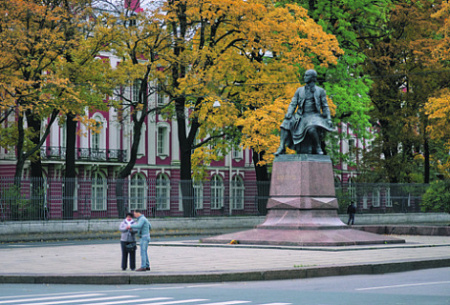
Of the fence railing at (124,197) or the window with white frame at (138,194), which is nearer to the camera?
the fence railing at (124,197)

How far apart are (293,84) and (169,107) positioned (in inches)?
269

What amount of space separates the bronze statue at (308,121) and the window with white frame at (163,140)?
41.9 m

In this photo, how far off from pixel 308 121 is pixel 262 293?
488 inches

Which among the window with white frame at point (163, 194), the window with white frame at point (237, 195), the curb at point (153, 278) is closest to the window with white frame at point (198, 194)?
the window with white frame at point (163, 194)

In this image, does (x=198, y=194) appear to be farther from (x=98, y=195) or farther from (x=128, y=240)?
(x=128, y=240)

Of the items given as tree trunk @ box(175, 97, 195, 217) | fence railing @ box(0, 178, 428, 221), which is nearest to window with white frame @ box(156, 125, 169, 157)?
fence railing @ box(0, 178, 428, 221)

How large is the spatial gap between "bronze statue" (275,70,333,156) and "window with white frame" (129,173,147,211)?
561 inches

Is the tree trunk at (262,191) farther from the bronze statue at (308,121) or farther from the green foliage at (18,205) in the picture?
the bronze statue at (308,121)

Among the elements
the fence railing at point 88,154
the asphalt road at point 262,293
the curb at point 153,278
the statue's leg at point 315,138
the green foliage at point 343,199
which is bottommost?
the asphalt road at point 262,293

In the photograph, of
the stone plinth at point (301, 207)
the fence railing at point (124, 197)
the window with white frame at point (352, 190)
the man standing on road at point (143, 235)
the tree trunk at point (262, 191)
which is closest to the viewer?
the man standing on road at point (143, 235)

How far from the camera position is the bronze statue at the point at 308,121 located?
2595 cm

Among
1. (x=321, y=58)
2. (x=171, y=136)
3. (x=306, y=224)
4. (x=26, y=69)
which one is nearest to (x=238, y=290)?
(x=306, y=224)

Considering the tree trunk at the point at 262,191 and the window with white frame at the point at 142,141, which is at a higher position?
the window with white frame at the point at 142,141

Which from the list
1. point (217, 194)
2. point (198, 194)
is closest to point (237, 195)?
point (217, 194)
